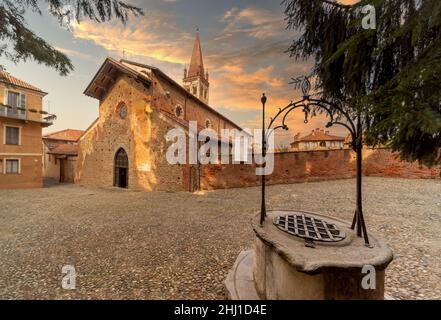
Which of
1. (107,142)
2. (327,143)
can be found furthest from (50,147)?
(327,143)

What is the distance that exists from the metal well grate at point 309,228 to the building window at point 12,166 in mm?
24328

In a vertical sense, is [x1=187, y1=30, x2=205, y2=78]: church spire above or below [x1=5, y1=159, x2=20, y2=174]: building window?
Answer: above

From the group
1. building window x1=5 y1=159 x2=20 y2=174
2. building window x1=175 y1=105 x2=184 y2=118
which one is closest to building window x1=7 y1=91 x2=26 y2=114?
building window x1=5 y1=159 x2=20 y2=174

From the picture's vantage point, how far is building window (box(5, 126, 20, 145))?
17281 mm

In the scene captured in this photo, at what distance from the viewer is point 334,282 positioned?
6.53ft

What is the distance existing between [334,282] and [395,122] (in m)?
1.65

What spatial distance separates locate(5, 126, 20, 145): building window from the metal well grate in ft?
80.7

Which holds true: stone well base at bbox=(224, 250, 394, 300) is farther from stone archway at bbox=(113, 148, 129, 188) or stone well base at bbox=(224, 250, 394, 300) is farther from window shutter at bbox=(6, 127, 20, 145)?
window shutter at bbox=(6, 127, 20, 145)

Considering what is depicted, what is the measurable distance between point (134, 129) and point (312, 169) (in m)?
14.7

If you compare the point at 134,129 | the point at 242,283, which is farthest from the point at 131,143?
the point at 242,283

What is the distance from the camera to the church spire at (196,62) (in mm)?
37219

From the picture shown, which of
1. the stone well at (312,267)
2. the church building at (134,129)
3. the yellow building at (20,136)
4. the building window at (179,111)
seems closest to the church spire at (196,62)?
the church building at (134,129)
